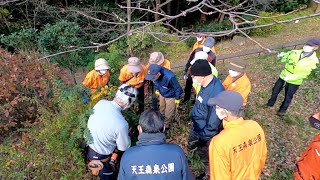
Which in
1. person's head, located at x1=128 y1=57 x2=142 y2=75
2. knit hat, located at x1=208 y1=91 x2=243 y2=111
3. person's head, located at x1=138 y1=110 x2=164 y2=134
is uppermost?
knit hat, located at x1=208 y1=91 x2=243 y2=111

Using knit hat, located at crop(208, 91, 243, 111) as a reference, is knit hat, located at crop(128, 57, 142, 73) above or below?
below

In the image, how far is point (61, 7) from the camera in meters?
14.9

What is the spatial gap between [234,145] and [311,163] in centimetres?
117

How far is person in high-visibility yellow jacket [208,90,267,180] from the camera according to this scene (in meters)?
3.01

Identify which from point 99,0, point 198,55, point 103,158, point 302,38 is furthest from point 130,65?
point 302,38

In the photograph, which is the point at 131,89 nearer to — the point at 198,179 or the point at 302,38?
the point at 198,179

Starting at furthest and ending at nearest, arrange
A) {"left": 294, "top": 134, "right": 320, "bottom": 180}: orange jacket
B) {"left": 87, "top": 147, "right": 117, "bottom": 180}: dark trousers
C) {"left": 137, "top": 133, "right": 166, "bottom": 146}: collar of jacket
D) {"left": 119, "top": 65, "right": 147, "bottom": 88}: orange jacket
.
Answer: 1. {"left": 119, "top": 65, "right": 147, "bottom": 88}: orange jacket
2. {"left": 87, "top": 147, "right": 117, "bottom": 180}: dark trousers
3. {"left": 294, "top": 134, "right": 320, "bottom": 180}: orange jacket
4. {"left": 137, "top": 133, "right": 166, "bottom": 146}: collar of jacket

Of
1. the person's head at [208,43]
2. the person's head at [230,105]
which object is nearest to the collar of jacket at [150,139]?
the person's head at [230,105]

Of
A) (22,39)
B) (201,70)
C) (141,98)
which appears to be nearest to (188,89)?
(141,98)

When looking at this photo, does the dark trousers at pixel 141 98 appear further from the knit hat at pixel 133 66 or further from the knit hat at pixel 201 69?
the knit hat at pixel 201 69

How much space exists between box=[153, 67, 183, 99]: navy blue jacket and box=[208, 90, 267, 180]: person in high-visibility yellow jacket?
194 cm

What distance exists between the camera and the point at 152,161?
2.67m

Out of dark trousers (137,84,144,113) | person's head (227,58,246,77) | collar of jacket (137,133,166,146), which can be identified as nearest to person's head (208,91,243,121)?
collar of jacket (137,133,166,146)

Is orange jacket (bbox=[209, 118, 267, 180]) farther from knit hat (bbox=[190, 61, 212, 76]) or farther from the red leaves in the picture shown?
the red leaves
